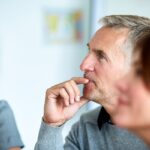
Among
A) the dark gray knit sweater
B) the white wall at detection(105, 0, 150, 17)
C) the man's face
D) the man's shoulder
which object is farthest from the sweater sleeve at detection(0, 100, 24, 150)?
the white wall at detection(105, 0, 150, 17)

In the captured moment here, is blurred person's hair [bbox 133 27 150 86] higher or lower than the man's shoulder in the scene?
higher

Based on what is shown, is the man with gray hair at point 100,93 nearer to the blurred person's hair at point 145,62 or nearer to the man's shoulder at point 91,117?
the man's shoulder at point 91,117

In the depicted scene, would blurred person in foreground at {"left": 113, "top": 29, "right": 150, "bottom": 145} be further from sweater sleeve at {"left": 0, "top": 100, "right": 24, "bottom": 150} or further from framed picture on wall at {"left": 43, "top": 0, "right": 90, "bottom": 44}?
framed picture on wall at {"left": 43, "top": 0, "right": 90, "bottom": 44}

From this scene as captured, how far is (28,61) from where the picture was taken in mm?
1647

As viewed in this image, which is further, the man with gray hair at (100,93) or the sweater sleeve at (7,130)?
the sweater sleeve at (7,130)

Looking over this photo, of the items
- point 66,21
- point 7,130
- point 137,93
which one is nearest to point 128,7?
point 66,21

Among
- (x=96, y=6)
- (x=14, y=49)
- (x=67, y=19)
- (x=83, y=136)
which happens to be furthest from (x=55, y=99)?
(x=96, y=6)

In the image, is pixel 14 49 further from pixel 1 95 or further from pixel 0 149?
pixel 0 149

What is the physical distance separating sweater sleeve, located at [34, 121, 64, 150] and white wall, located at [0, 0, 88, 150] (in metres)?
0.52

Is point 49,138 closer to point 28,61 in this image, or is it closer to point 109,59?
point 109,59

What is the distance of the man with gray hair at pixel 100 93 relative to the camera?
111 cm

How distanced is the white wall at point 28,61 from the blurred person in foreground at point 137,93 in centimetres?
107

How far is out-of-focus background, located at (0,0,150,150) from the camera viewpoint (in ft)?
5.17

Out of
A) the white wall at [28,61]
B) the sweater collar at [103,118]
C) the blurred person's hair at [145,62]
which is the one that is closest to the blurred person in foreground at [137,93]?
the blurred person's hair at [145,62]
